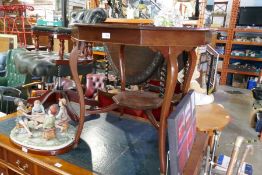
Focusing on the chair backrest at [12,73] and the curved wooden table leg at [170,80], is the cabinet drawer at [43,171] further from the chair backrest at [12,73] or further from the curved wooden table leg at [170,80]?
the chair backrest at [12,73]

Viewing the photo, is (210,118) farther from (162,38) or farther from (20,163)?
(20,163)

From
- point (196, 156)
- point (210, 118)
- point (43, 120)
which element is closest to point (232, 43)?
point (210, 118)

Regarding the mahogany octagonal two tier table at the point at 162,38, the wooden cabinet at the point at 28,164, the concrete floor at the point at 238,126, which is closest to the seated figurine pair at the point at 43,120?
A: the wooden cabinet at the point at 28,164

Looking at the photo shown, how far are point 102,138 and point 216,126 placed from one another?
3.12 ft

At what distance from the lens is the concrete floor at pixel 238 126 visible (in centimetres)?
257

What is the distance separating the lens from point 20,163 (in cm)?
131

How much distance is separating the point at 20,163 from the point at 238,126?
10.1 feet

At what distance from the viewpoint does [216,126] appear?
1.88 meters

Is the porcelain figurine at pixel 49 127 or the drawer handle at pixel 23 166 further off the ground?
the porcelain figurine at pixel 49 127

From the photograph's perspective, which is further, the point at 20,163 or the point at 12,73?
the point at 12,73

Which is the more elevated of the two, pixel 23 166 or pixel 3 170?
pixel 23 166

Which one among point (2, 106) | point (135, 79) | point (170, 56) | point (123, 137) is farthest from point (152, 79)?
point (2, 106)

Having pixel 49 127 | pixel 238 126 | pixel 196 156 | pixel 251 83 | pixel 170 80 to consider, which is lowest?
pixel 238 126

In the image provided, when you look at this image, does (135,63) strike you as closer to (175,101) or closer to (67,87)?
(67,87)
